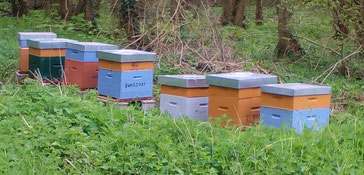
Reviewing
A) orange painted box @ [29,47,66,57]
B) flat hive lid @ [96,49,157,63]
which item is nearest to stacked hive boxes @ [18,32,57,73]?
orange painted box @ [29,47,66,57]

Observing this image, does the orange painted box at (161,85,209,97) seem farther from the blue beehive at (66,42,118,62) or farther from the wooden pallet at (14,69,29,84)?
the wooden pallet at (14,69,29,84)

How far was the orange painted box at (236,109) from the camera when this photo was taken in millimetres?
6336

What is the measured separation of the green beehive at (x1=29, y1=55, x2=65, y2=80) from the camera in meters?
8.72

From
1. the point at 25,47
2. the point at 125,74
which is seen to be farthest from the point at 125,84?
the point at 25,47

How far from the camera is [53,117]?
5.54m

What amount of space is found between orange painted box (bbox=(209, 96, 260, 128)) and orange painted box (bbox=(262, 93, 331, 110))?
249mm

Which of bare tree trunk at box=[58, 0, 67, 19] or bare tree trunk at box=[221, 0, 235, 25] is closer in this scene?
bare tree trunk at box=[58, 0, 67, 19]

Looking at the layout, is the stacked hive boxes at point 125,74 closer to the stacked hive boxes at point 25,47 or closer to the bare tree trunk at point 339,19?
the stacked hive boxes at point 25,47

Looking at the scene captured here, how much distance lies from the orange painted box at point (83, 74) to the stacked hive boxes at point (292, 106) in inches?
118

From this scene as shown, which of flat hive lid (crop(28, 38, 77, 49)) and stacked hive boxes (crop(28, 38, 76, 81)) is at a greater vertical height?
flat hive lid (crop(28, 38, 77, 49))

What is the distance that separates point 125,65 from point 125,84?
0.78 ft

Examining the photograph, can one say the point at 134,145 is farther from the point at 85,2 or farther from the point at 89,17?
the point at 85,2

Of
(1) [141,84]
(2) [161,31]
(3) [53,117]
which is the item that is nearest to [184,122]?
(3) [53,117]

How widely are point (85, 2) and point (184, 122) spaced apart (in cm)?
1521
